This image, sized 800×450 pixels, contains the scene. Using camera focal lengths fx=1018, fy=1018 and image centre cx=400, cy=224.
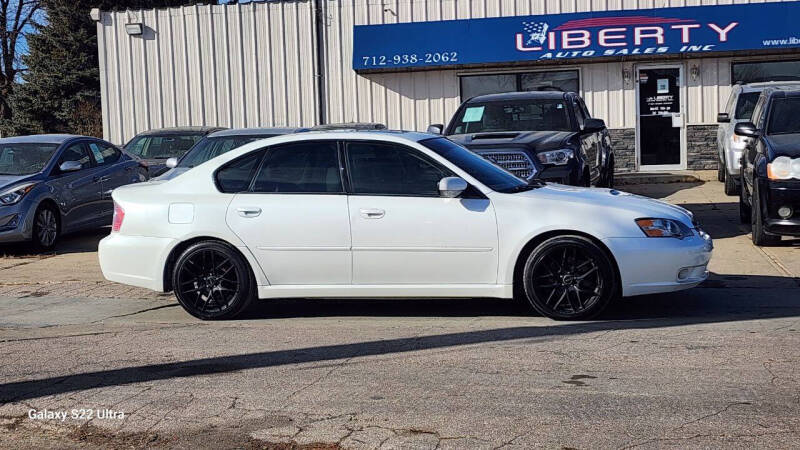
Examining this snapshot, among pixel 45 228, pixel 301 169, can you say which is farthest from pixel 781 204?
pixel 45 228

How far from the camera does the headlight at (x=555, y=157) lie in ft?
39.0

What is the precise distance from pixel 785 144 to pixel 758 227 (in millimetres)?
960

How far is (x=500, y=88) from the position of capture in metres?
22.6

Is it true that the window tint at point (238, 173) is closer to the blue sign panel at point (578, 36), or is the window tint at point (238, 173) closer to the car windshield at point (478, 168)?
the car windshield at point (478, 168)

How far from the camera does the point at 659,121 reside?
2238 centimetres

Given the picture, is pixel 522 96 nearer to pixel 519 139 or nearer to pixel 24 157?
pixel 519 139

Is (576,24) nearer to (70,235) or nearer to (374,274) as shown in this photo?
(70,235)

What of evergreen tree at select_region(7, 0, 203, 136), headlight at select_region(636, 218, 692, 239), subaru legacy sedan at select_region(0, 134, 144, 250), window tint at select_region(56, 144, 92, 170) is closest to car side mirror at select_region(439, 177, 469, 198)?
headlight at select_region(636, 218, 692, 239)

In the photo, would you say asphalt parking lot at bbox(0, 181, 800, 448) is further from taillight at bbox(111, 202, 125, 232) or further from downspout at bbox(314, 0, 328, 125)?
downspout at bbox(314, 0, 328, 125)

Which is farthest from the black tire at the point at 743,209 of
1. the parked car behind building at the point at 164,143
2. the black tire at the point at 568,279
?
the parked car behind building at the point at 164,143

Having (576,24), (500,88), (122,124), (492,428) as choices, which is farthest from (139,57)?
(492,428)

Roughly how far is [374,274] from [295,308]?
1.24 metres

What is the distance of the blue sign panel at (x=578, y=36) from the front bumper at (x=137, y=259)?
1411cm

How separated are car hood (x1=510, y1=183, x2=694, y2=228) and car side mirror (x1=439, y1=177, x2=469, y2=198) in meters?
0.50
